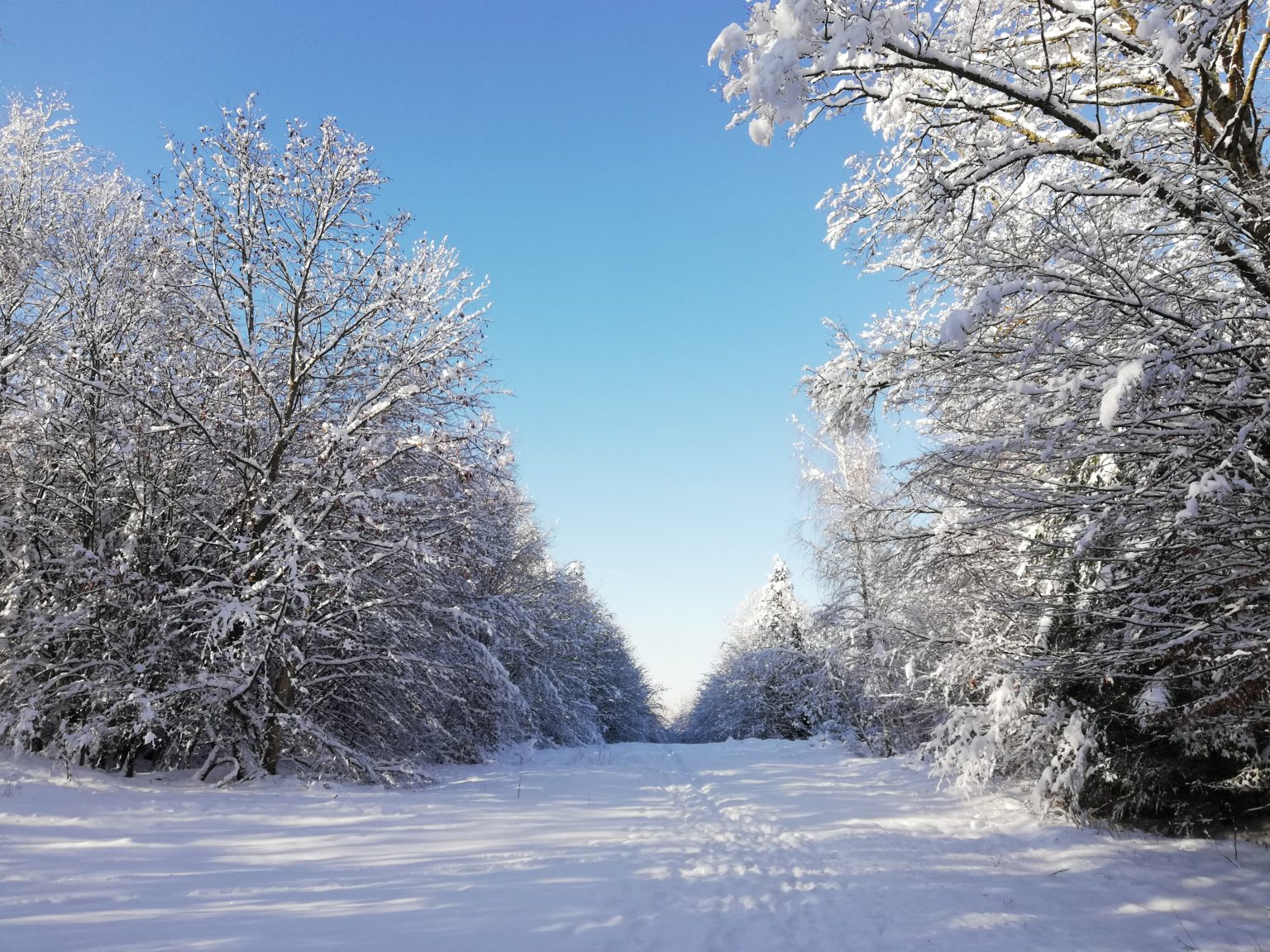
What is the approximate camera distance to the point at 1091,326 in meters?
4.52

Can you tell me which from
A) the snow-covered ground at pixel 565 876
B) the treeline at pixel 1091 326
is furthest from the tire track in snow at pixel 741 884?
the treeline at pixel 1091 326

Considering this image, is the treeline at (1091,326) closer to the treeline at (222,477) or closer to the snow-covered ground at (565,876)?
the snow-covered ground at (565,876)

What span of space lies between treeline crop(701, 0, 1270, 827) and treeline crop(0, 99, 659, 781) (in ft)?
21.1

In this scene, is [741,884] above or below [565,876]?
below

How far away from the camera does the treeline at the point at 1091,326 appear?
405 centimetres

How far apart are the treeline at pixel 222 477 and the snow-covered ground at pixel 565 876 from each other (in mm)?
1179

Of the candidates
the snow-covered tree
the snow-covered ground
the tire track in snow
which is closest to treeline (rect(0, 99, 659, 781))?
the snow-covered ground

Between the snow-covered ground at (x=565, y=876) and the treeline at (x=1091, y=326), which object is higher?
the treeline at (x=1091, y=326)

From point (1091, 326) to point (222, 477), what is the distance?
11528 millimetres

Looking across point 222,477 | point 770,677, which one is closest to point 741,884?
point 222,477

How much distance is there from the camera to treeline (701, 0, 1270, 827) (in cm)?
405

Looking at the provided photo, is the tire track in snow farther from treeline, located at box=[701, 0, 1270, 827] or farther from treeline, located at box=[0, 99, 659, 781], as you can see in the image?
treeline, located at box=[0, 99, 659, 781]

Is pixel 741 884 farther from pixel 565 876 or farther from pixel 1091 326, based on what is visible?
pixel 1091 326

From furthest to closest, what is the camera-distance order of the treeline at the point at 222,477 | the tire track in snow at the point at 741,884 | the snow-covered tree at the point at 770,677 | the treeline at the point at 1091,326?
the snow-covered tree at the point at 770,677
the treeline at the point at 222,477
the tire track in snow at the point at 741,884
the treeline at the point at 1091,326
